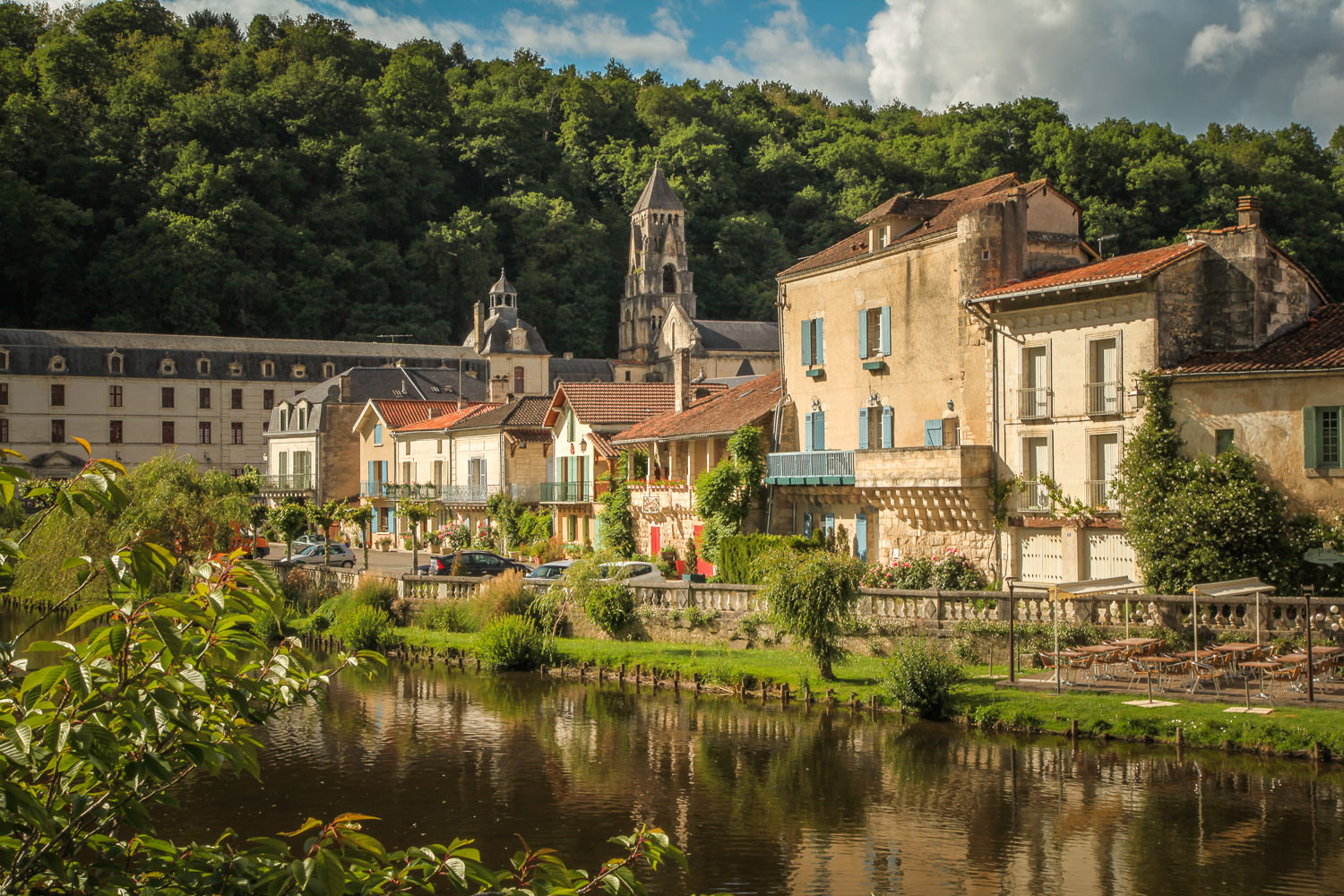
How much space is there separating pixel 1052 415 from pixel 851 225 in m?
85.0

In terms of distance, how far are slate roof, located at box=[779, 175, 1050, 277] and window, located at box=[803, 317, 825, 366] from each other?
1632mm

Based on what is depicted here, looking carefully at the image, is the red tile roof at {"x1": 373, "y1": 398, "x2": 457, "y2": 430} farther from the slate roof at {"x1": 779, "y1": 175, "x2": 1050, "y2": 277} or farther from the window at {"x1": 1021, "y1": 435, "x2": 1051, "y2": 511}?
the window at {"x1": 1021, "y1": 435, "x2": 1051, "y2": 511}

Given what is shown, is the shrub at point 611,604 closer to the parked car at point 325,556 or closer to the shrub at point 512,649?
the shrub at point 512,649

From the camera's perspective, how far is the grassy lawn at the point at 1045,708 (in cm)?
1970

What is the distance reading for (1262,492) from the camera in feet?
82.9

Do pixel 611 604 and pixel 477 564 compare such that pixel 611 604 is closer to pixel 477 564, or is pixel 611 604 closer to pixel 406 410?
pixel 477 564

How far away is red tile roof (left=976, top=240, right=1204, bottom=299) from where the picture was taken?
27516 mm

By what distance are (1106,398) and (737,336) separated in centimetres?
7366

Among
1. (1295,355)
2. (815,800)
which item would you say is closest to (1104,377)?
(1295,355)

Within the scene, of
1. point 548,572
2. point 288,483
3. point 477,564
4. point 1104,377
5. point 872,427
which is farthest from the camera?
point 288,483

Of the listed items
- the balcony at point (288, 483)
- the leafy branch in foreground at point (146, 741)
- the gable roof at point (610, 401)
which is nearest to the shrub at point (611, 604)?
the gable roof at point (610, 401)

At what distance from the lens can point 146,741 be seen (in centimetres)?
553

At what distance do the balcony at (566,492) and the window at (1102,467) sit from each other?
23.3m

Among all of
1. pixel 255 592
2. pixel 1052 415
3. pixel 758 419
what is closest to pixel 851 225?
pixel 758 419
